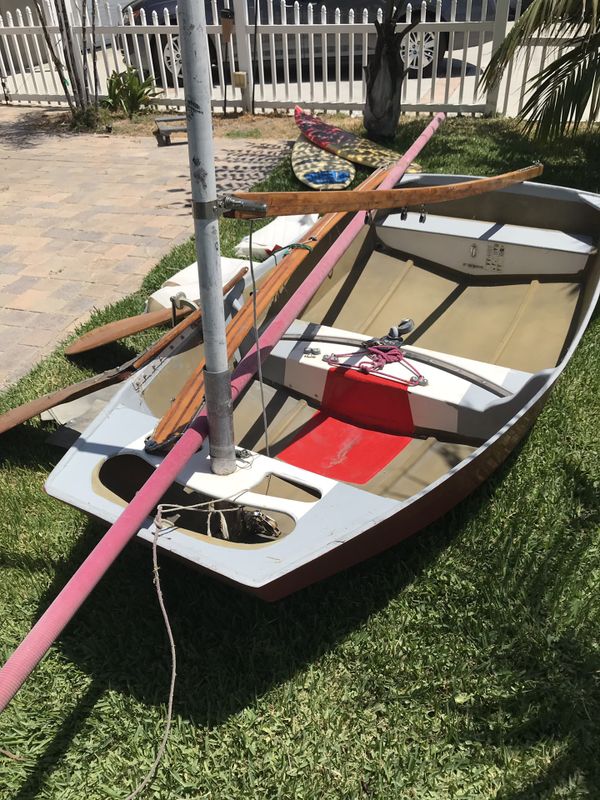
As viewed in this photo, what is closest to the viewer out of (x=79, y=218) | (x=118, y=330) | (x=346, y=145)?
(x=118, y=330)

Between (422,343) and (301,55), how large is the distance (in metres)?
8.14

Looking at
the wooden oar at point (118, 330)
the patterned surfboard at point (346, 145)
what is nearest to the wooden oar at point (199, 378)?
the wooden oar at point (118, 330)

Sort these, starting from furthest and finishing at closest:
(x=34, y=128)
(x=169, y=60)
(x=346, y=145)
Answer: (x=169, y=60) < (x=34, y=128) < (x=346, y=145)

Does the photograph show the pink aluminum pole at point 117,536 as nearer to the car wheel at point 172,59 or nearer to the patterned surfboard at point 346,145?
the patterned surfboard at point 346,145

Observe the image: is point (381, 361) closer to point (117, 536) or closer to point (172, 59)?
point (117, 536)

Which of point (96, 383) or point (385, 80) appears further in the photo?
point (385, 80)

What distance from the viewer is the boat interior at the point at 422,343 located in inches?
134

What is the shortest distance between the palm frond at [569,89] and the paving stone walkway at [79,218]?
3451mm

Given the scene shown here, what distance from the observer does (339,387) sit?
3.66 meters

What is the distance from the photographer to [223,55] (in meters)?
11.1

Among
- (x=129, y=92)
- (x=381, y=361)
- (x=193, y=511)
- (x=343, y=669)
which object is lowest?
(x=343, y=669)

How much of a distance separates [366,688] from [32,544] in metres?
1.83

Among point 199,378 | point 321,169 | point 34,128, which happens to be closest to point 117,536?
point 199,378

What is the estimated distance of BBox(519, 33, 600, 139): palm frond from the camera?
20.6ft
